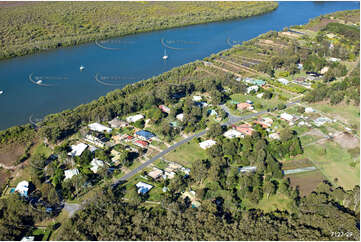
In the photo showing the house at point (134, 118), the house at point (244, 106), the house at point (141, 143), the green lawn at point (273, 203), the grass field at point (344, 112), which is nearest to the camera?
the green lawn at point (273, 203)

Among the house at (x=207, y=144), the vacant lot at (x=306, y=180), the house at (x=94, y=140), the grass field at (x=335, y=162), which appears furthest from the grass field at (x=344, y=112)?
the house at (x=94, y=140)

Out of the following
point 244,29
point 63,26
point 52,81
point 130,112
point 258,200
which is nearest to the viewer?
point 258,200

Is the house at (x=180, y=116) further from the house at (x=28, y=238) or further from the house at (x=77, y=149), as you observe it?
the house at (x=28, y=238)

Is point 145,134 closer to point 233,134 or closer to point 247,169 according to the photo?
point 233,134

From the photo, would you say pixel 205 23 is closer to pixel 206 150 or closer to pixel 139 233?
pixel 206 150

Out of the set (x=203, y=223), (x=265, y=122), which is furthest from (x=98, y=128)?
(x=265, y=122)

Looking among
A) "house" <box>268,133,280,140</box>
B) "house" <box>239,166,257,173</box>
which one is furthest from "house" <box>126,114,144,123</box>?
"house" <box>268,133,280,140</box>

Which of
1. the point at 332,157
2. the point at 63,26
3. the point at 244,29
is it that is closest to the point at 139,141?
the point at 332,157
